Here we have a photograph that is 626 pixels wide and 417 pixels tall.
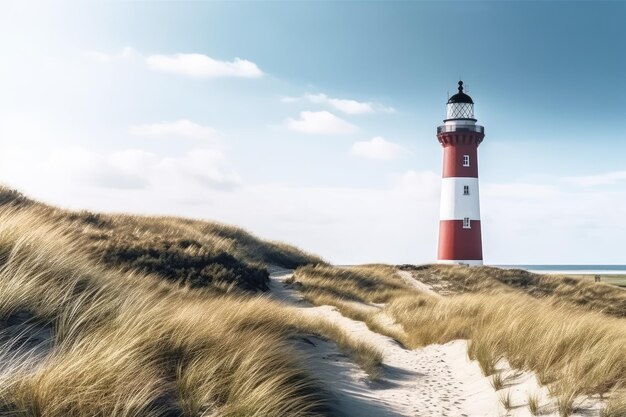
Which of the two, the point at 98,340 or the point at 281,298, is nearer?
the point at 98,340

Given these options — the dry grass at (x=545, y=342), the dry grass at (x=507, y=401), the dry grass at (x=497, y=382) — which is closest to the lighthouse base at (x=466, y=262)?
the dry grass at (x=545, y=342)

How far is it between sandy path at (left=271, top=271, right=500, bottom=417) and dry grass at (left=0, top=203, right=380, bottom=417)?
0.83 meters

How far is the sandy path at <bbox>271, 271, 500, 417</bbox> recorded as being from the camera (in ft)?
19.8

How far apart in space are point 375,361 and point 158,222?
1921 centimetres

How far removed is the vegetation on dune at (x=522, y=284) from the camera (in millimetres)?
26356

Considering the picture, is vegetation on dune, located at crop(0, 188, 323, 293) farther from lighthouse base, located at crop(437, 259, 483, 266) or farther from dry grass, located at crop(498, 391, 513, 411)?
lighthouse base, located at crop(437, 259, 483, 266)

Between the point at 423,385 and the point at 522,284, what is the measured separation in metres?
24.3

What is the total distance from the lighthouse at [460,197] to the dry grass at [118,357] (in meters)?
24.9

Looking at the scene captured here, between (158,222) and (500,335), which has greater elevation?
(158,222)

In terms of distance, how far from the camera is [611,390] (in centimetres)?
531

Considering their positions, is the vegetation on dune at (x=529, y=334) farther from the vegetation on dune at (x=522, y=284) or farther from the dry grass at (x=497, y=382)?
the vegetation on dune at (x=522, y=284)

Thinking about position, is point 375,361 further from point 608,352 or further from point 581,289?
point 581,289

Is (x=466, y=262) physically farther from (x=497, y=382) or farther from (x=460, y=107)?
(x=497, y=382)

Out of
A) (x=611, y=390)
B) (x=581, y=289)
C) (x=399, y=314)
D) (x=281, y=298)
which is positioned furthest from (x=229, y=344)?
(x=581, y=289)
